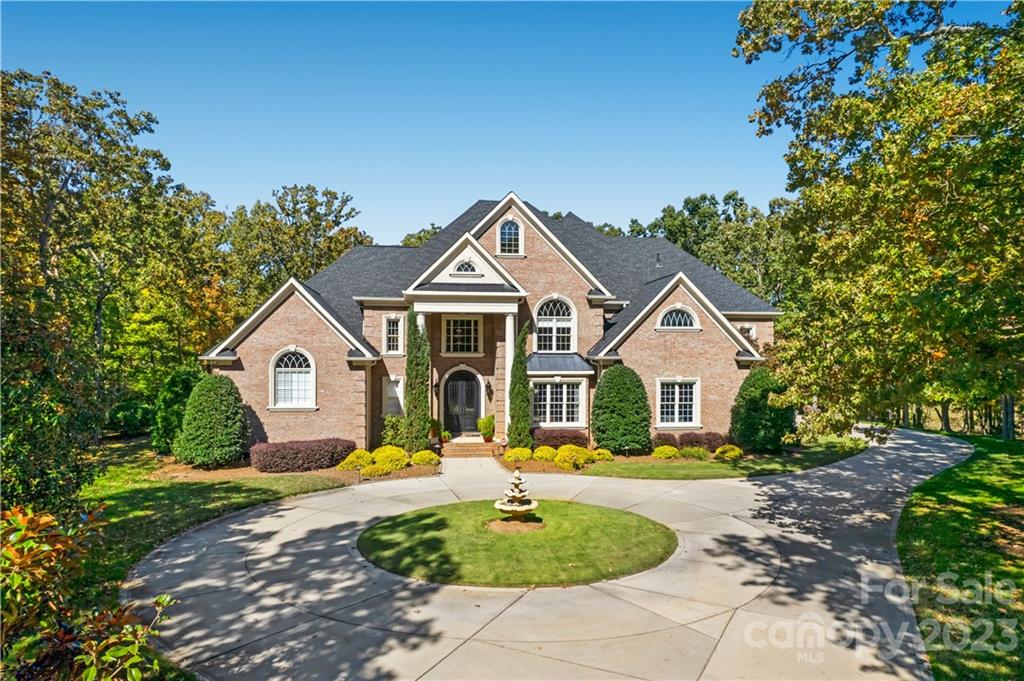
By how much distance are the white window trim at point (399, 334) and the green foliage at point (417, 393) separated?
117 inches

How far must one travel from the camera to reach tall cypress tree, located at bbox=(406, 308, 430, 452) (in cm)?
2241

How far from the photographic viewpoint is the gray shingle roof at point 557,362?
24.8 meters

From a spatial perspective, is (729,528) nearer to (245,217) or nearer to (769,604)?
(769,604)

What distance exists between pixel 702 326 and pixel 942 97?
54.4 feet

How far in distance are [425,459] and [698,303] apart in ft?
47.8

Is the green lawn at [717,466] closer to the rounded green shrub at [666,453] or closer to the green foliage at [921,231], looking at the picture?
the rounded green shrub at [666,453]

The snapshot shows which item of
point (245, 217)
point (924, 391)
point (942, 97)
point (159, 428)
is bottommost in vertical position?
point (159, 428)

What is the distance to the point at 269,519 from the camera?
14.2 m

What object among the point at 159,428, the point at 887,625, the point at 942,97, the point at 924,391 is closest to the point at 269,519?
the point at 159,428

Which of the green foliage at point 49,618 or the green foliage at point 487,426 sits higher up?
the green foliage at point 49,618

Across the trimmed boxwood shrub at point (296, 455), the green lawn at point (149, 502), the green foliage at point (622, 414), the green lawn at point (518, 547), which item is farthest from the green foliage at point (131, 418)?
the green foliage at point (622, 414)

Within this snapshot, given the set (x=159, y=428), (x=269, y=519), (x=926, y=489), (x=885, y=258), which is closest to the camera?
(x=885, y=258)

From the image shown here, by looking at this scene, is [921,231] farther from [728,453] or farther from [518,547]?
[728,453]

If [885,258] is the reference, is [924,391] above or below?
below
